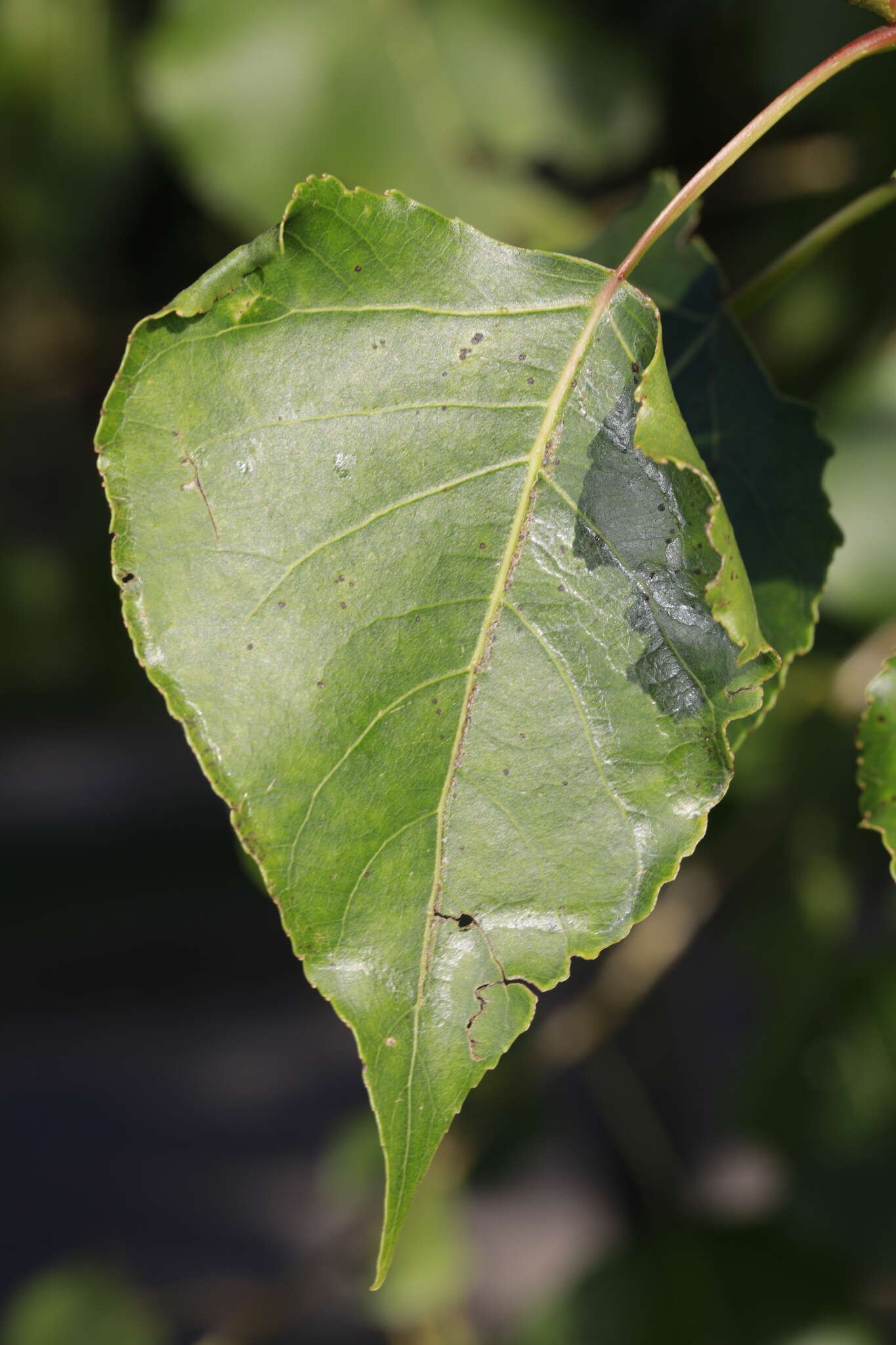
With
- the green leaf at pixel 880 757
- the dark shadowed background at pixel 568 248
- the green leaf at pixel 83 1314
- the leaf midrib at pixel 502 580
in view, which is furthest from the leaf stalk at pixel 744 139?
the green leaf at pixel 83 1314

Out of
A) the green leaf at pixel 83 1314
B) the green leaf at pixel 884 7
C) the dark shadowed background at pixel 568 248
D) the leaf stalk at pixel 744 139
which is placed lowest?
the green leaf at pixel 83 1314

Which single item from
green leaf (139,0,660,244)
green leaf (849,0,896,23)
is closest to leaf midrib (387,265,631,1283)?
green leaf (849,0,896,23)

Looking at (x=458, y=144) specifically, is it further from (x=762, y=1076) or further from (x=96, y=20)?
(x=762, y=1076)

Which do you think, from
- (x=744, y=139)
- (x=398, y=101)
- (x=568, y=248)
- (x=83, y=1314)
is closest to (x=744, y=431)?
(x=744, y=139)

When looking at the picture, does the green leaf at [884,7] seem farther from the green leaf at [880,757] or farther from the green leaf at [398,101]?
the green leaf at [398,101]

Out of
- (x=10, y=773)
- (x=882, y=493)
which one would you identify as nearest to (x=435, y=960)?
(x=882, y=493)

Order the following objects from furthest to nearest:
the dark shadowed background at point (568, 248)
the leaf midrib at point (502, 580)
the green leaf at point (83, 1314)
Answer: the green leaf at point (83, 1314)
the dark shadowed background at point (568, 248)
the leaf midrib at point (502, 580)

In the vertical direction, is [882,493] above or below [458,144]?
below
